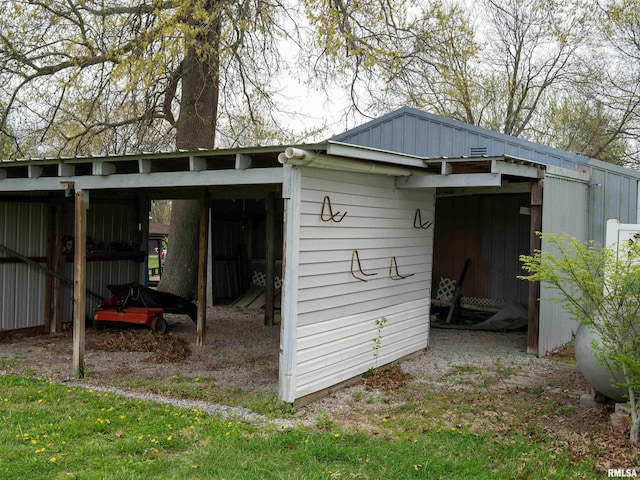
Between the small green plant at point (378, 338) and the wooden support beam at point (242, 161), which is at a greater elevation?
the wooden support beam at point (242, 161)

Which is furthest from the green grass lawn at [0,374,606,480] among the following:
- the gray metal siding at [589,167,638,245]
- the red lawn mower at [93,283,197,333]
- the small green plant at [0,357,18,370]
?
the gray metal siding at [589,167,638,245]

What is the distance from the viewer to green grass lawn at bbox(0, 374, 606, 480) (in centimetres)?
411

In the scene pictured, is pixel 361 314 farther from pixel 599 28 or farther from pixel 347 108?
pixel 599 28

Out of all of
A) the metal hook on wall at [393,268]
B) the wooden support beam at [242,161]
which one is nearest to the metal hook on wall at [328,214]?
the wooden support beam at [242,161]

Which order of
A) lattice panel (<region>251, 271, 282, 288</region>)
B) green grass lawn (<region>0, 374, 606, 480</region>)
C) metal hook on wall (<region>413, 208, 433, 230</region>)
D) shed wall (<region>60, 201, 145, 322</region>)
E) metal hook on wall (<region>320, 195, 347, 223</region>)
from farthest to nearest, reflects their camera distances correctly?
lattice panel (<region>251, 271, 282, 288</region>) → shed wall (<region>60, 201, 145, 322</region>) → metal hook on wall (<region>413, 208, 433, 230</region>) → metal hook on wall (<region>320, 195, 347, 223</region>) → green grass lawn (<region>0, 374, 606, 480</region>)

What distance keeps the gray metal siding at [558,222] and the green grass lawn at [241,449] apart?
371 centimetres

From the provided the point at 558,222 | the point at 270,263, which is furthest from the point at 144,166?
the point at 558,222

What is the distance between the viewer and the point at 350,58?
42.5ft

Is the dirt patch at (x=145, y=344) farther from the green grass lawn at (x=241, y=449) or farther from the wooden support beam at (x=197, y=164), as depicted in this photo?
the wooden support beam at (x=197, y=164)

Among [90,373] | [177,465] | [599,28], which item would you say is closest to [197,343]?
[90,373]

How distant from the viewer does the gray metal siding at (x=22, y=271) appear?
8.95 meters

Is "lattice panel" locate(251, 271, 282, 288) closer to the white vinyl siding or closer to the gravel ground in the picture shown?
the gravel ground

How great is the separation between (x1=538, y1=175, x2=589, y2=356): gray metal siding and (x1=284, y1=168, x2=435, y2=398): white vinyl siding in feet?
4.96

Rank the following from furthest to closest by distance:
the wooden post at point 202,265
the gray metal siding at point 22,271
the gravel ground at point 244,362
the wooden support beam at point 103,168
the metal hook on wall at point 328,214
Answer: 1. the gray metal siding at point 22,271
2. the wooden post at point 202,265
3. the wooden support beam at point 103,168
4. the gravel ground at point 244,362
5. the metal hook on wall at point 328,214
